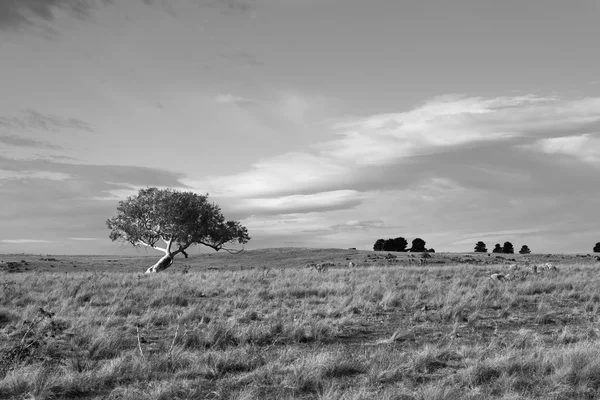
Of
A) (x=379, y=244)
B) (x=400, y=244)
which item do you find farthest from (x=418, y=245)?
(x=379, y=244)

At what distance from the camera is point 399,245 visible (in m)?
80.9

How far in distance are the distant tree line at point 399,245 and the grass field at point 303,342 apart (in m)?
55.7

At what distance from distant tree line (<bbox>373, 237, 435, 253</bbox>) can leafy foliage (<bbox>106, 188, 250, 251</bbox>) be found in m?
41.6

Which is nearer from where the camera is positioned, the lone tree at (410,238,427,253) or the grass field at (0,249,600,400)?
the grass field at (0,249,600,400)

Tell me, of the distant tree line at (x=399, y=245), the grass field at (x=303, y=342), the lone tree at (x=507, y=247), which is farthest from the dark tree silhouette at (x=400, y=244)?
the grass field at (x=303, y=342)

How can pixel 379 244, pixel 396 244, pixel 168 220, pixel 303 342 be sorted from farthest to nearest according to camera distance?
pixel 379 244 → pixel 396 244 → pixel 168 220 → pixel 303 342

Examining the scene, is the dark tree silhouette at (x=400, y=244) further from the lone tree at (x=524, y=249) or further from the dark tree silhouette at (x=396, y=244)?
the lone tree at (x=524, y=249)

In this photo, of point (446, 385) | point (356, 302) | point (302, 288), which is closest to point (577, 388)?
point (446, 385)

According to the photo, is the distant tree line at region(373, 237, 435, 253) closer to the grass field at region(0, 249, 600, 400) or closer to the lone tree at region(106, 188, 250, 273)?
the lone tree at region(106, 188, 250, 273)

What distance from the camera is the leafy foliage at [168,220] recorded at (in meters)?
40.5

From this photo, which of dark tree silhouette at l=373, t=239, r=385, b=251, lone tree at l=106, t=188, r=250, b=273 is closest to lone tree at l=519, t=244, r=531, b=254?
dark tree silhouette at l=373, t=239, r=385, b=251

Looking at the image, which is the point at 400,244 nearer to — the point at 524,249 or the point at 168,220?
the point at 524,249

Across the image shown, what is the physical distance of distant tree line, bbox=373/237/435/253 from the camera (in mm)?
77375

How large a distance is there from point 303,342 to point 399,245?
7084cm
